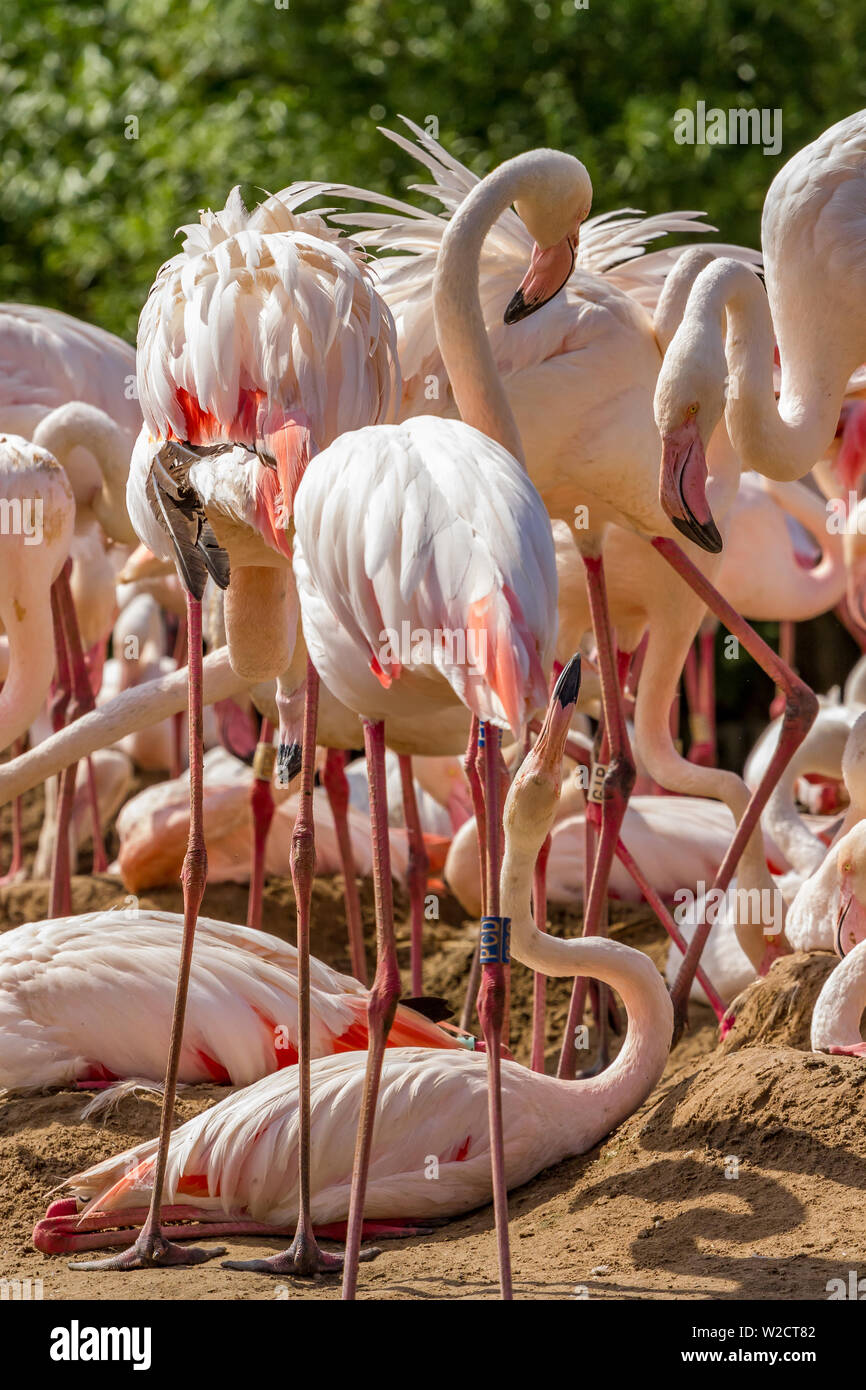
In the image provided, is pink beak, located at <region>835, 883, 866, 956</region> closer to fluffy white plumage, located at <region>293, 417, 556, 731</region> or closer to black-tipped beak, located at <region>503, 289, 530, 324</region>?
fluffy white plumage, located at <region>293, 417, 556, 731</region>

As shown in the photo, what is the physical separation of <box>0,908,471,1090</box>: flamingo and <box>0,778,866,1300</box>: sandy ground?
86 millimetres

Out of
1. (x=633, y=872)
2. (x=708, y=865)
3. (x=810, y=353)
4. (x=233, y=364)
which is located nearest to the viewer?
(x=233, y=364)

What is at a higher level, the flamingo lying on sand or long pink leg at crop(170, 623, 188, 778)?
the flamingo lying on sand

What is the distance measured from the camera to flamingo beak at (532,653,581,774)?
3.23 metres

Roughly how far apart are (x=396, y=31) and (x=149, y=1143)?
7.58 m

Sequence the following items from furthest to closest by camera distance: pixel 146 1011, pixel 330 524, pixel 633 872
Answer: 1. pixel 633 872
2. pixel 146 1011
3. pixel 330 524

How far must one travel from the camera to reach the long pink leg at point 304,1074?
3402 mm

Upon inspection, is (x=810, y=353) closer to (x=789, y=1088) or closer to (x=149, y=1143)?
(x=789, y=1088)

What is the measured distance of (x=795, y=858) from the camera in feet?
19.0

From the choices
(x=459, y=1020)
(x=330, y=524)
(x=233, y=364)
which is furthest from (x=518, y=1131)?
(x=459, y=1020)

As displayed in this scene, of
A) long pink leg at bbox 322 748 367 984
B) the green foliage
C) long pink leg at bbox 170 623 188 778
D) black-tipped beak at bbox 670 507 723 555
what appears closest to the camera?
black-tipped beak at bbox 670 507 723 555
